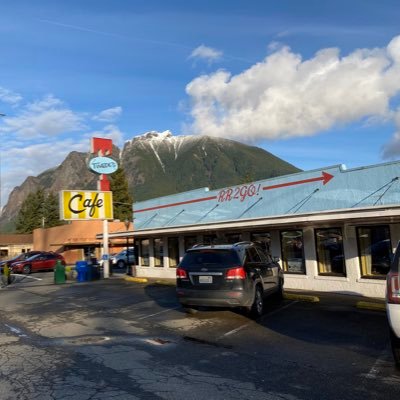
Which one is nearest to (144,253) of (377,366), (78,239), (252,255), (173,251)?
(173,251)

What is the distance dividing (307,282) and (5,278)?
15772mm

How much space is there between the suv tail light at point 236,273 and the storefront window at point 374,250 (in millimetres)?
5632

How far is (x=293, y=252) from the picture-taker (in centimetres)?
1733

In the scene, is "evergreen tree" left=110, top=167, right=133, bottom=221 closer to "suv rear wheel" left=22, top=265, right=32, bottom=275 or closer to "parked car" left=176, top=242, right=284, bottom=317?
"suv rear wheel" left=22, top=265, right=32, bottom=275

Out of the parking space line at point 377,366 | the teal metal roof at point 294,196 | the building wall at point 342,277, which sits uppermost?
the teal metal roof at point 294,196

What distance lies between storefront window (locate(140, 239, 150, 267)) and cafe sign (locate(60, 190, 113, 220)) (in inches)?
115

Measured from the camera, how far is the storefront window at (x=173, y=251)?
2381 centimetres

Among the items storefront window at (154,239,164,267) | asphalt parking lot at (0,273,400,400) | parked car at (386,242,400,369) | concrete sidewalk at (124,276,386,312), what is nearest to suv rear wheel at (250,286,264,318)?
asphalt parking lot at (0,273,400,400)

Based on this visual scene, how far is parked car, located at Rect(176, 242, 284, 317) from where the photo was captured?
1066 cm

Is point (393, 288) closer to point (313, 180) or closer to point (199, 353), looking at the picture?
point (199, 353)

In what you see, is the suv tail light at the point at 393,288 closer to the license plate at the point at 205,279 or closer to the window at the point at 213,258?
the window at the point at 213,258

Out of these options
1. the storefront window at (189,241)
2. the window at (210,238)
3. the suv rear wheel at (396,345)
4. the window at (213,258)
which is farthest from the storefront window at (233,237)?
the suv rear wheel at (396,345)

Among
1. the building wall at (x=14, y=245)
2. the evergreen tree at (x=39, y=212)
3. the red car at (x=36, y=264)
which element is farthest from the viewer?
the evergreen tree at (x=39, y=212)

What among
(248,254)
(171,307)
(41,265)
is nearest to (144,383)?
(248,254)
